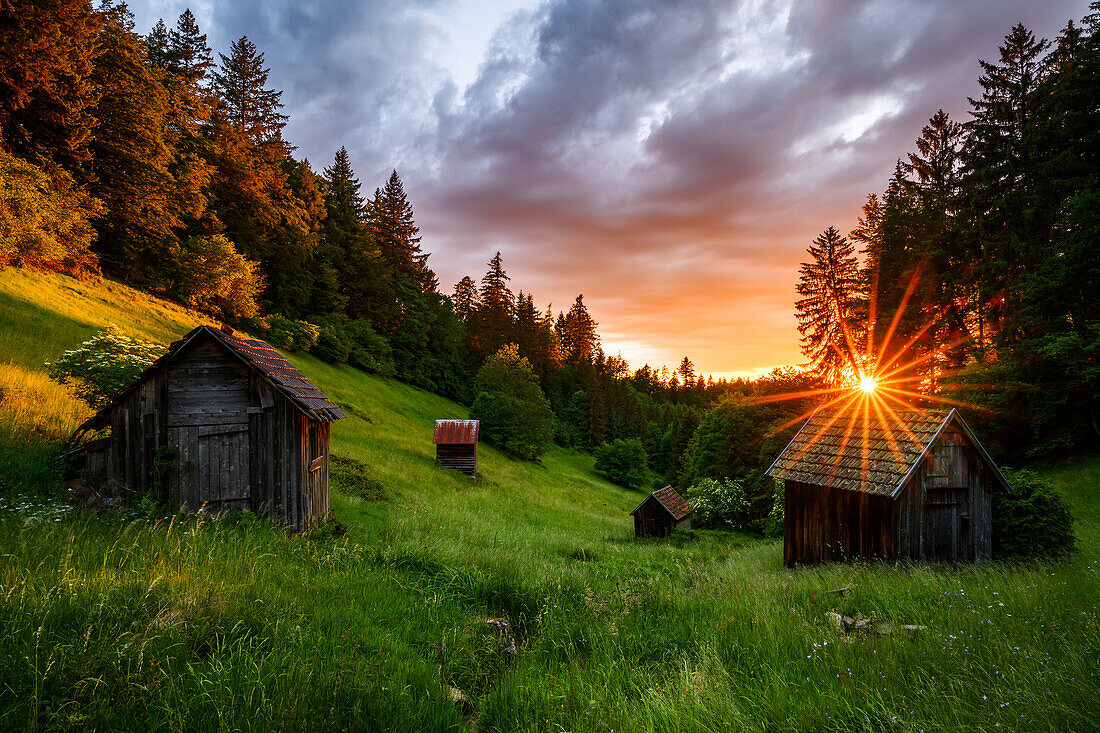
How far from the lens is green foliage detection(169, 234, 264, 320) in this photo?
100ft

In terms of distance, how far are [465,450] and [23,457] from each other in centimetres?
2187

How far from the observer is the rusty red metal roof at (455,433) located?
29484 mm

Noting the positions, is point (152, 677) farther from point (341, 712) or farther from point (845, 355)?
point (845, 355)

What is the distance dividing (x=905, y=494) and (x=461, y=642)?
13.0 m

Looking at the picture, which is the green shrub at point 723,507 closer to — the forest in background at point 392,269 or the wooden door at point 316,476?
the forest in background at point 392,269

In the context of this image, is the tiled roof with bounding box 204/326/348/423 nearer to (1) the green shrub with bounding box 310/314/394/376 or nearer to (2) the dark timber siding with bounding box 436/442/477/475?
(2) the dark timber siding with bounding box 436/442/477/475

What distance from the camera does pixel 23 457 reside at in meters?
8.76

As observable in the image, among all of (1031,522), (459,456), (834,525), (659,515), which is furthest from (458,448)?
(1031,522)

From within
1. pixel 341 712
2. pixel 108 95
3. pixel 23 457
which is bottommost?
pixel 341 712

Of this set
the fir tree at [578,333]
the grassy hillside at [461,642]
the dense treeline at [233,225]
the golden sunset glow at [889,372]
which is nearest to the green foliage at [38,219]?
the dense treeline at [233,225]

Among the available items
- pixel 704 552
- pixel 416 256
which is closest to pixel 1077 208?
pixel 704 552

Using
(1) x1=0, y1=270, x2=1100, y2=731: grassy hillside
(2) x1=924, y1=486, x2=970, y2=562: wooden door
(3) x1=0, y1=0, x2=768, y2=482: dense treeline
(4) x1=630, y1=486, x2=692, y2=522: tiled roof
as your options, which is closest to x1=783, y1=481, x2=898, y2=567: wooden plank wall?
(2) x1=924, y1=486, x2=970, y2=562: wooden door

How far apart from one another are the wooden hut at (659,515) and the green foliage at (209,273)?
3356 centimetres

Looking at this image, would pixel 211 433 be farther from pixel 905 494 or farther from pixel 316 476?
pixel 905 494
